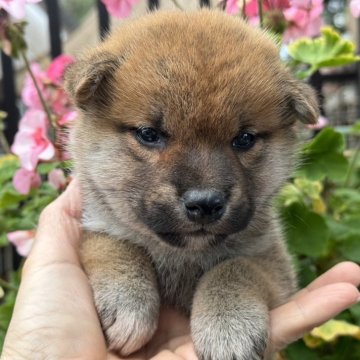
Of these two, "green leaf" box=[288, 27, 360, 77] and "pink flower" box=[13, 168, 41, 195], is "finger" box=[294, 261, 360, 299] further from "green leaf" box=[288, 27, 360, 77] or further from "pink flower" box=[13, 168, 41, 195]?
"pink flower" box=[13, 168, 41, 195]

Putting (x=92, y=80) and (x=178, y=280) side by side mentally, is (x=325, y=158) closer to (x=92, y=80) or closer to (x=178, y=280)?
(x=178, y=280)

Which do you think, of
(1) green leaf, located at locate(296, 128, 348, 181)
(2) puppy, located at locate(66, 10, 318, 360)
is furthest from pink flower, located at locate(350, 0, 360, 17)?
(1) green leaf, located at locate(296, 128, 348, 181)

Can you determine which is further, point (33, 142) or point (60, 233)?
point (33, 142)

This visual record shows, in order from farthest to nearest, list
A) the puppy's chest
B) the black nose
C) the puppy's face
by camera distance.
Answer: the puppy's chest → the puppy's face → the black nose

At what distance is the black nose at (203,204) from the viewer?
5.47ft

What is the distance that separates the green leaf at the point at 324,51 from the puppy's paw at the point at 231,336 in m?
1.27

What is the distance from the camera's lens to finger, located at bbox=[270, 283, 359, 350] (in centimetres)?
176

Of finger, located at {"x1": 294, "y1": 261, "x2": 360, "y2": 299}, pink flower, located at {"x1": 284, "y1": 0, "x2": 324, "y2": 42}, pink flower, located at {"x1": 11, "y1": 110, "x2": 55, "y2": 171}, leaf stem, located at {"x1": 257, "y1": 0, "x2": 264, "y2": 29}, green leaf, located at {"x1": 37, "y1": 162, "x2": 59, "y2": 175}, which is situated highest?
leaf stem, located at {"x1": 257, "y1": 0, "x2": 264, "y2": 29}

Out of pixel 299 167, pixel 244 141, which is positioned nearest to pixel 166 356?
pixel 244 141

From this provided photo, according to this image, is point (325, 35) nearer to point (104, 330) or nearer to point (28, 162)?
point (28, 162)

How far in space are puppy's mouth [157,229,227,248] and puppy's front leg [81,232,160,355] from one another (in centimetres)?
21

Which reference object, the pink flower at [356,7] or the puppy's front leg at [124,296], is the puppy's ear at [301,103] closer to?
the pink flower at [356,7]

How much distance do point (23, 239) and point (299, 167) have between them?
124 centimetres

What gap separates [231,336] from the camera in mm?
1771
